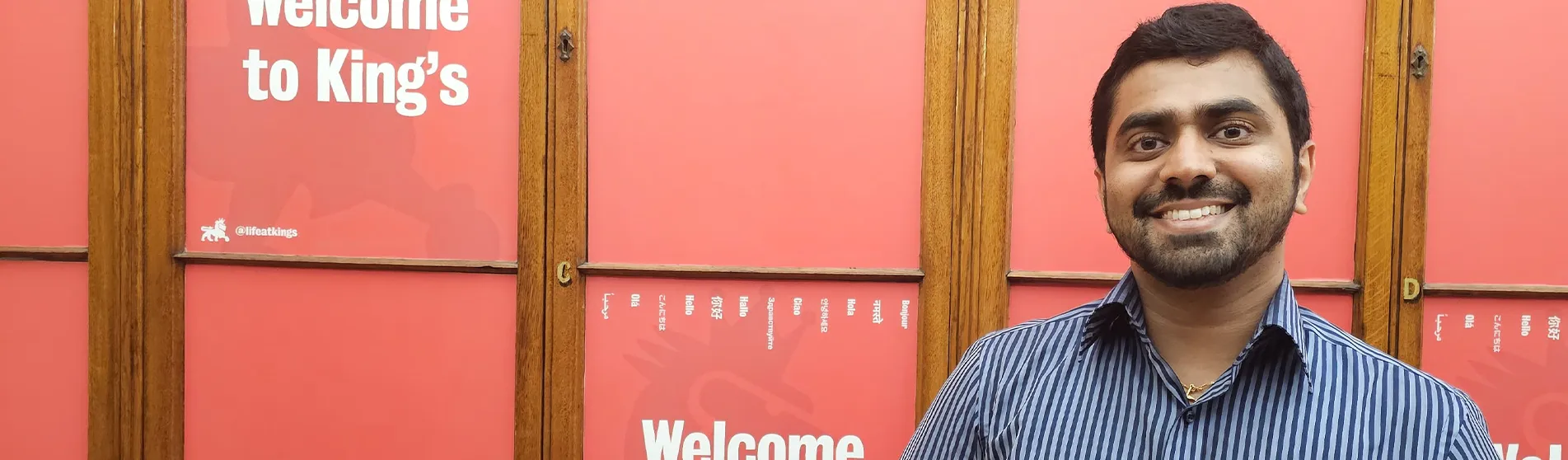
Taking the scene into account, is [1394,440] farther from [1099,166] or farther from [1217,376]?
[1099,166]

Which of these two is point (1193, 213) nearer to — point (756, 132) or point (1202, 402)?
point (1202, 402)

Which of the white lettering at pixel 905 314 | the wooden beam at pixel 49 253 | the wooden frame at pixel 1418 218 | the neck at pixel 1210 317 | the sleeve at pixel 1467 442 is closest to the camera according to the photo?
the sleeve at pixel 1467 442

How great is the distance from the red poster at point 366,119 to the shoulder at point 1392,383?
67.2 inches

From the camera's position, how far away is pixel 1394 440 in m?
0.88

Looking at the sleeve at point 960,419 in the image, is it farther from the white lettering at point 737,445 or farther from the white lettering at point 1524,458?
the white lettering at point 1524,458

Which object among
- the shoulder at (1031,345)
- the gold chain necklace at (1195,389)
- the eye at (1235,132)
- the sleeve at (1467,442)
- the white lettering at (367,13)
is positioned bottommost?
the sleeve at (1467,442)

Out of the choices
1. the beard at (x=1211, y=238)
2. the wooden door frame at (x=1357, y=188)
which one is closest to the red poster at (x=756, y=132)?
the wooden door frame at (x=1357, y=188)

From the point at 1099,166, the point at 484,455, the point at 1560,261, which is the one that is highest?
the point at 1099,166

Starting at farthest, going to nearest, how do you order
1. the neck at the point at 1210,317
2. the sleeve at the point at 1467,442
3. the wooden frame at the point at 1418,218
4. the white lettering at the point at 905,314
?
the white lettering at the point at 905,314 < the wooden frame at the point at 1418,218 < the neck at the point at 1210,317 < the sleeve at the point at 1467,442

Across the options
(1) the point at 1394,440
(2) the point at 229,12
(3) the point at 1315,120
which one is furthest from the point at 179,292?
(3) the point at 1315,120

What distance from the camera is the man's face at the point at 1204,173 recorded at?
2.95 ft

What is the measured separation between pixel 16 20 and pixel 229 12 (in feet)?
1.80

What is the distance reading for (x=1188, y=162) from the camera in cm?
89

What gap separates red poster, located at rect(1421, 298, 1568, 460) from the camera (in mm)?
1997
